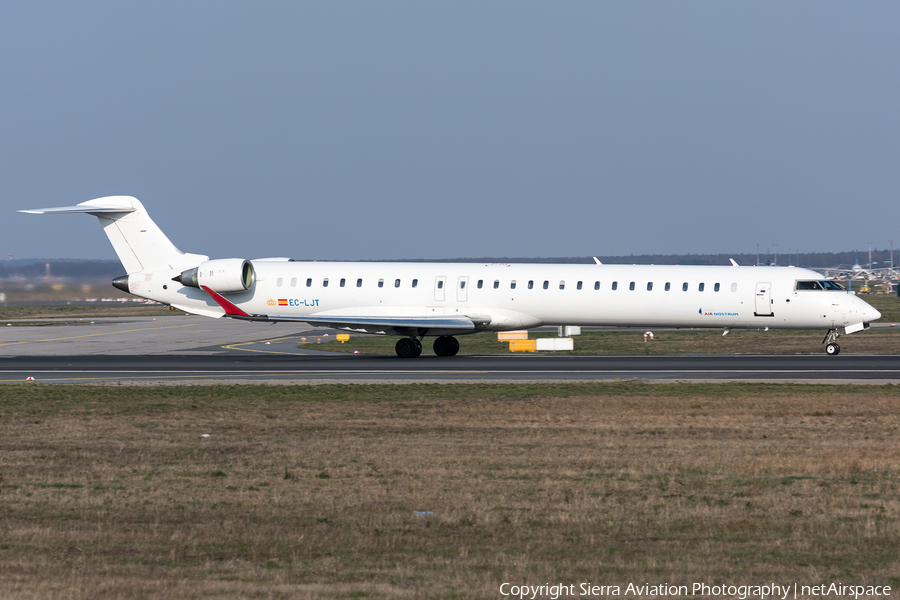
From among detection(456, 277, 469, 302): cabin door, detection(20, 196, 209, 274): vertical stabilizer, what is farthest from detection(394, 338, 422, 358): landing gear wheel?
detection(20, 196, 209, 274): vertical stabilizer

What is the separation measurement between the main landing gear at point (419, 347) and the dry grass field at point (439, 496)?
1305 cm

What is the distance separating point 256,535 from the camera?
948 cm

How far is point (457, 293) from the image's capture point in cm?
3347

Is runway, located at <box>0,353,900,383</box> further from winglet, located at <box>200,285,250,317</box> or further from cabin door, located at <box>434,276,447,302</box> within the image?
cabin door, located at <box>434,276,447,302</box>

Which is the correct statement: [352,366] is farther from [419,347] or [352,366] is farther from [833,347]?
[833,347]

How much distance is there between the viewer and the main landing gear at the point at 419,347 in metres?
33.8

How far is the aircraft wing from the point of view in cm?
3225

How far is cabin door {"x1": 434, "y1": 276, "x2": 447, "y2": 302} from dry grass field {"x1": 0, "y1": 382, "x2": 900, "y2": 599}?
13.0m

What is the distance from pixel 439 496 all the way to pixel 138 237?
2750 centimetres

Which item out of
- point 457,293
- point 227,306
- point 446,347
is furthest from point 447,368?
point 227,306

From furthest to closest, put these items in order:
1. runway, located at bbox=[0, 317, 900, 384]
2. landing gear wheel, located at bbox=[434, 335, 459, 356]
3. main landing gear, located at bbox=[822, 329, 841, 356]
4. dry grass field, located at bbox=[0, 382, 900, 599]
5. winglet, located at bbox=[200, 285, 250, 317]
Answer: landing gear wheel, located at bbox=[434, 335, 459, 356] < winglet, located at bbox=[200, 285, 250, 317] < main landing gear, located at bbox=[822, 329, 841, 356] < runway, located at bbox=[0, 317, 900, 384] < dry grass field, located at bbox=[0, 382, 900, 599]

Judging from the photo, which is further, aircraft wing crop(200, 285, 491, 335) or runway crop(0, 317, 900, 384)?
aircraft wing crop(200, 285, 491, 335)

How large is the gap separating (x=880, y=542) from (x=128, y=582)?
6897 millimetres

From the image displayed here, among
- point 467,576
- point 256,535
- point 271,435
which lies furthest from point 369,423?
point 467,576
